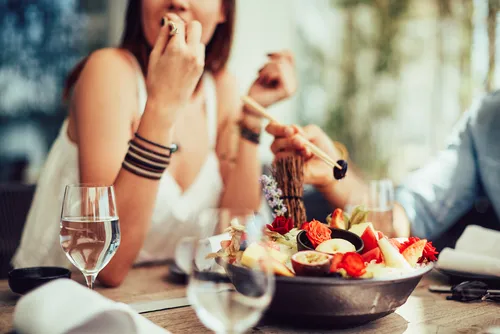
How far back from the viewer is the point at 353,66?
528 centimetres

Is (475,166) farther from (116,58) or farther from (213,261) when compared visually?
(213,261)

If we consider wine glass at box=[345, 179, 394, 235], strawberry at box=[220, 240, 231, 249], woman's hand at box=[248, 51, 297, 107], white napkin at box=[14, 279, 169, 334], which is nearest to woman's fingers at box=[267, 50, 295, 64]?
woman's hand at box=[248, 51, 297, 107]

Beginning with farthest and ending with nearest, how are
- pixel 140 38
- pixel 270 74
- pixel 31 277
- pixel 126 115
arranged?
pixel 140 38, pixel 270 74, pixel 126 115, pixel 31 277

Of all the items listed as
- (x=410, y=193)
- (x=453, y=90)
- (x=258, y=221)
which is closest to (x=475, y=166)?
(x=410, y=193)

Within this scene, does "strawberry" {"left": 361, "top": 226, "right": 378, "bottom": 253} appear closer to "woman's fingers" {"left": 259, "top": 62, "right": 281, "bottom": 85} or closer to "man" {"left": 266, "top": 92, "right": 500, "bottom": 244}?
"man" {"left": 266, "top": 92, "right": 500, "bottom": 244}

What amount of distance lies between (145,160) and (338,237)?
48cm

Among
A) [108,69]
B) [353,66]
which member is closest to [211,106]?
[108,69]

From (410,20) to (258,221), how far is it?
495 centimetres

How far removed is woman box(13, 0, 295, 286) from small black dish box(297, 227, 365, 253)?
0.42 meters

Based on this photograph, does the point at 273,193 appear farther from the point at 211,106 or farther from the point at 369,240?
the point at 211,106

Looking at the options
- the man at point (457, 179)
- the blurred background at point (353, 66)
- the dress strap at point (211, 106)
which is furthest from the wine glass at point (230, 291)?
the blurred background at point (353, 66)

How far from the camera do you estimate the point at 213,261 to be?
1.88 feet

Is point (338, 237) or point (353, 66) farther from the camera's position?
point (353, 66)

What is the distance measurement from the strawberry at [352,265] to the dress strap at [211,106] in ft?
3.93
